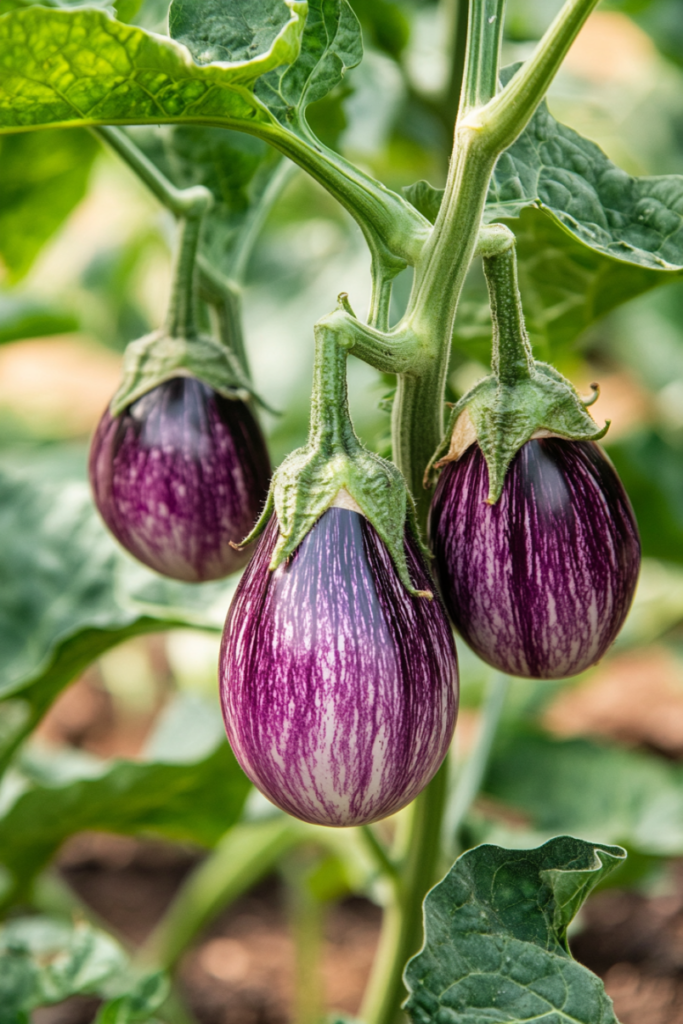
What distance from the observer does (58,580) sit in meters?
1.13

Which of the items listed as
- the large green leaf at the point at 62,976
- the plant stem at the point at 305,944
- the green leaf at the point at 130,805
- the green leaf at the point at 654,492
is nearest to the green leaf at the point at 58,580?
the green leaf at the point at 130,805

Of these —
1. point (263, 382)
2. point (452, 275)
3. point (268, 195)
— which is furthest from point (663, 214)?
point (263, 382)

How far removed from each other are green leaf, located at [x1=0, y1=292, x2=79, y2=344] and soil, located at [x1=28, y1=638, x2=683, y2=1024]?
941 millimetres

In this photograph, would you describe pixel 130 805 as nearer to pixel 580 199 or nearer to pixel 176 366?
pixel 176 366

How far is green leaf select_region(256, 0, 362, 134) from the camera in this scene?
581mm

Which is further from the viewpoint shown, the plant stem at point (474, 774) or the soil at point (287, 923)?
the soil at point (287, 923)

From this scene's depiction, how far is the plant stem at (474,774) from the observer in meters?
1.04

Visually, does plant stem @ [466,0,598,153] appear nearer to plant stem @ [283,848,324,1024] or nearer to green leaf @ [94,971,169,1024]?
green leaf @ [94,971,169,1024]

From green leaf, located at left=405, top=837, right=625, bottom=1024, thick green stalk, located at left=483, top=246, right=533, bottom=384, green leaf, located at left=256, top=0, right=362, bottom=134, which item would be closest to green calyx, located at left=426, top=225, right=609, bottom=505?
thick green stalk, located at left=483, top=246, right=533, bottom=384

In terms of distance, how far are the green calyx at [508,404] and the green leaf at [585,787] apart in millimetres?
841

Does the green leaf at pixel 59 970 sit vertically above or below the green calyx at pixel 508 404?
below

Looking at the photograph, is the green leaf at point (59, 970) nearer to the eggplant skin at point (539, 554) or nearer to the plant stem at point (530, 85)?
the eggplant skin at point (539, 554)

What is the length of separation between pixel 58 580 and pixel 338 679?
67 centimetres

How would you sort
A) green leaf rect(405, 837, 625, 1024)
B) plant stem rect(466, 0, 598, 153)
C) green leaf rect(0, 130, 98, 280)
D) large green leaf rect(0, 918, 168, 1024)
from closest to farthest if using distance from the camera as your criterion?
plant stem rect(466, 0, 598, 153), green leaf rect(405, 837, 625, 1024), large green leaf rect(0, 918, 168, 1024), green leaf rect(0, 130, 98, 280)
